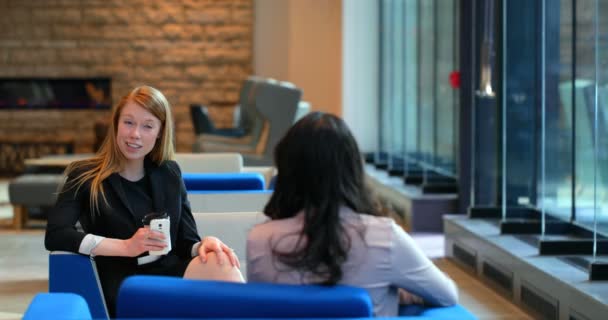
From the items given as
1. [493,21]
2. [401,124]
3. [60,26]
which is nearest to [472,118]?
[493,21]

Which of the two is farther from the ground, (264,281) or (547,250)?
(264,281)

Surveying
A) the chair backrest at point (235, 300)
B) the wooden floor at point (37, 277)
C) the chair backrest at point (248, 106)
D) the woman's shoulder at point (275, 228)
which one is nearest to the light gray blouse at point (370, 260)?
the woman's shoulder at point (275, 228)

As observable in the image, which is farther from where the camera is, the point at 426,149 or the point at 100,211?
the point at 426,149

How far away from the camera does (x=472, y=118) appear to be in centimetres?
771

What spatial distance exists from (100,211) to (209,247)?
2.28 ft

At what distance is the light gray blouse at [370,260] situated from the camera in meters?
2.39

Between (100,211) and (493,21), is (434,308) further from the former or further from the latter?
(493,21)

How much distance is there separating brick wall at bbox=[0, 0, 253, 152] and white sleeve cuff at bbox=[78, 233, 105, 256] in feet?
39.4

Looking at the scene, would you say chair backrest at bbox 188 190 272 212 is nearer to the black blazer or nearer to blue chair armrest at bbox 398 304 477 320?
the black blazer

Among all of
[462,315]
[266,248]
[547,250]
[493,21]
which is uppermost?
[493,21]

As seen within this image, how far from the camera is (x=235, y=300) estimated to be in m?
2.24

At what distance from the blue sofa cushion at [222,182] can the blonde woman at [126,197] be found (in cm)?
188

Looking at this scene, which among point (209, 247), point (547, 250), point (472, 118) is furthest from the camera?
point (472, 118)

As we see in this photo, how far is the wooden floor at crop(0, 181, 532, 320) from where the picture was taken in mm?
5602
